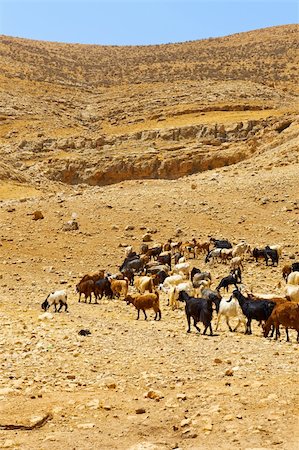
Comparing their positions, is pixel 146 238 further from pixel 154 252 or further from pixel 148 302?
pixel 148 302

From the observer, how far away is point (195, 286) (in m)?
17.1

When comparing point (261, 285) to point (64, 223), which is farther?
point (64, 223)

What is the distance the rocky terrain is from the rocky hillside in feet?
0.57

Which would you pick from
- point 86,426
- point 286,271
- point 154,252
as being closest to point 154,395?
point 86,426

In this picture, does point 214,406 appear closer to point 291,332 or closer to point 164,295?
point 291,332

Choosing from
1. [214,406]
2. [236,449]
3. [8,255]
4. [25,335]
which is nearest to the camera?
[236,449]

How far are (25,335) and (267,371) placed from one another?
4602mm

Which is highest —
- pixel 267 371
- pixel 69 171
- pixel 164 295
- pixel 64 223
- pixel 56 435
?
pixel 69 171

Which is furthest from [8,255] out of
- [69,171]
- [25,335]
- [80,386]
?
[69,171]

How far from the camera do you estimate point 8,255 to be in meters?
21.2

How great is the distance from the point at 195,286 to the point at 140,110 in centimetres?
3920

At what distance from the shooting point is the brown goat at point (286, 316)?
37.3 feet

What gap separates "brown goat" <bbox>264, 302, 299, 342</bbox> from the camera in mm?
11383

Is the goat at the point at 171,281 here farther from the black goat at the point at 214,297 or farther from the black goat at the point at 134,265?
the black goat at the point at 134,265
